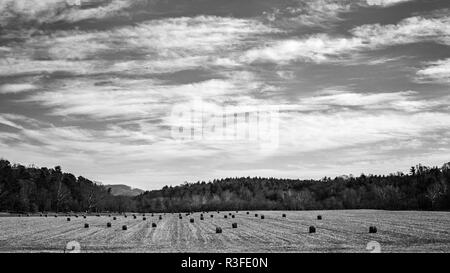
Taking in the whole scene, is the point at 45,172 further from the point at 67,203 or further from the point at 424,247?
the point at 424,247

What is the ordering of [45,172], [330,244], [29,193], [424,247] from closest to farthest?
[424,247] → [330,244] → [29,193] → [45,172]
